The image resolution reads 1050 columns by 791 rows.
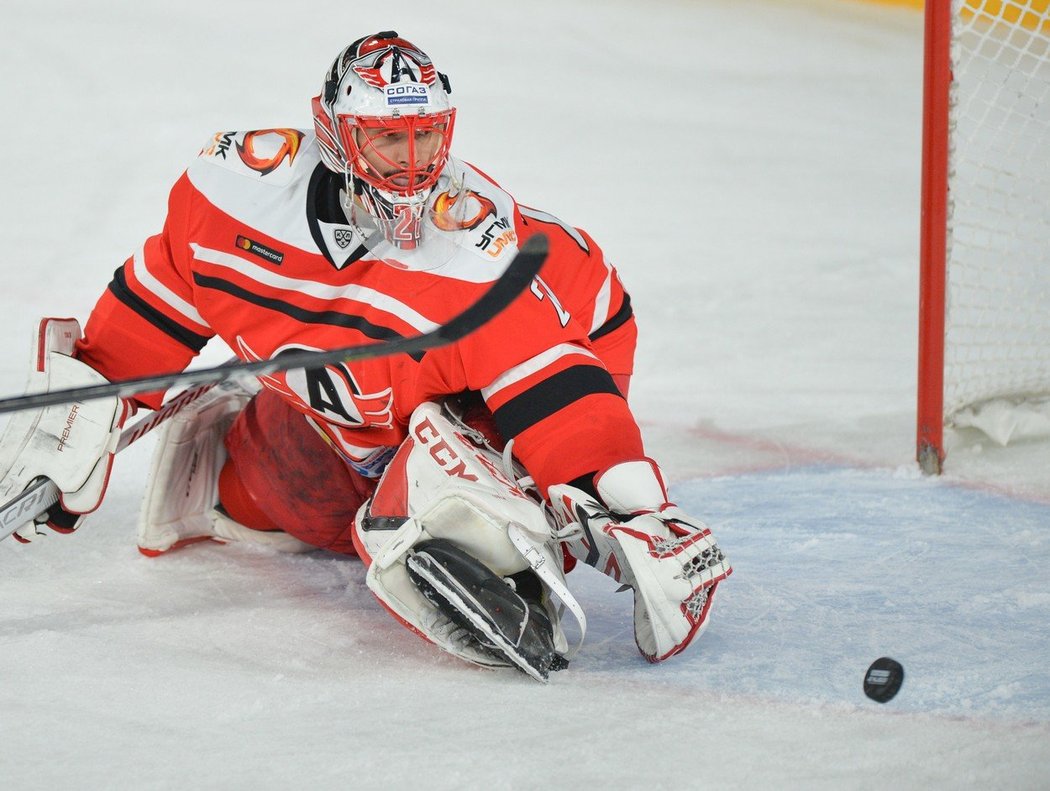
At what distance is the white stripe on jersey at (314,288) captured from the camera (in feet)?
7.07

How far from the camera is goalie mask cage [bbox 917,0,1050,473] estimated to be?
2.99 meters

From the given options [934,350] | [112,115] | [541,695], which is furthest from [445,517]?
[112,115]

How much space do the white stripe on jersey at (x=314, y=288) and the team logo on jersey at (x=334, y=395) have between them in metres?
0.09

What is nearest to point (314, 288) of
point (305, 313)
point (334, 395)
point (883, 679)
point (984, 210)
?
point (305, 313)

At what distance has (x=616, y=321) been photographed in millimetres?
2469

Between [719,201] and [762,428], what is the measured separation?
187 cm

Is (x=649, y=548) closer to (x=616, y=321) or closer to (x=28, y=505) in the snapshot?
(x=616, y=321)

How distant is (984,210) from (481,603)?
1.83 meters

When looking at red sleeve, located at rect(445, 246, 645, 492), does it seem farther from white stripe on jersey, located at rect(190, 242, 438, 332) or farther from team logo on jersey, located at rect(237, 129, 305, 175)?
team logo on jersey, located at rect(237, 129, 305, 175)

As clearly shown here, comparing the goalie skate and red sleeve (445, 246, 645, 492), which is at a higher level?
red sleeve (445, 246, 645, 492)

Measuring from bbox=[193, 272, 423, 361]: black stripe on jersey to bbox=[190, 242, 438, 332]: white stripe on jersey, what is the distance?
0.08ft

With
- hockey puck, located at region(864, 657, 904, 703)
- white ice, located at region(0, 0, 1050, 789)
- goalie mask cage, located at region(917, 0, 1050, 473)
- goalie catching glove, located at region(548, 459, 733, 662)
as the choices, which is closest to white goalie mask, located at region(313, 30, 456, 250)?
goalie catching glove, located at region(548, 459, 733, 662)

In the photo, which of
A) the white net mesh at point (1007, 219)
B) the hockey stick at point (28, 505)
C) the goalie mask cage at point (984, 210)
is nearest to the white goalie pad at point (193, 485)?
the hockey stick at point (28, 505)

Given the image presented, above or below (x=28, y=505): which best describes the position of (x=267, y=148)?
above
